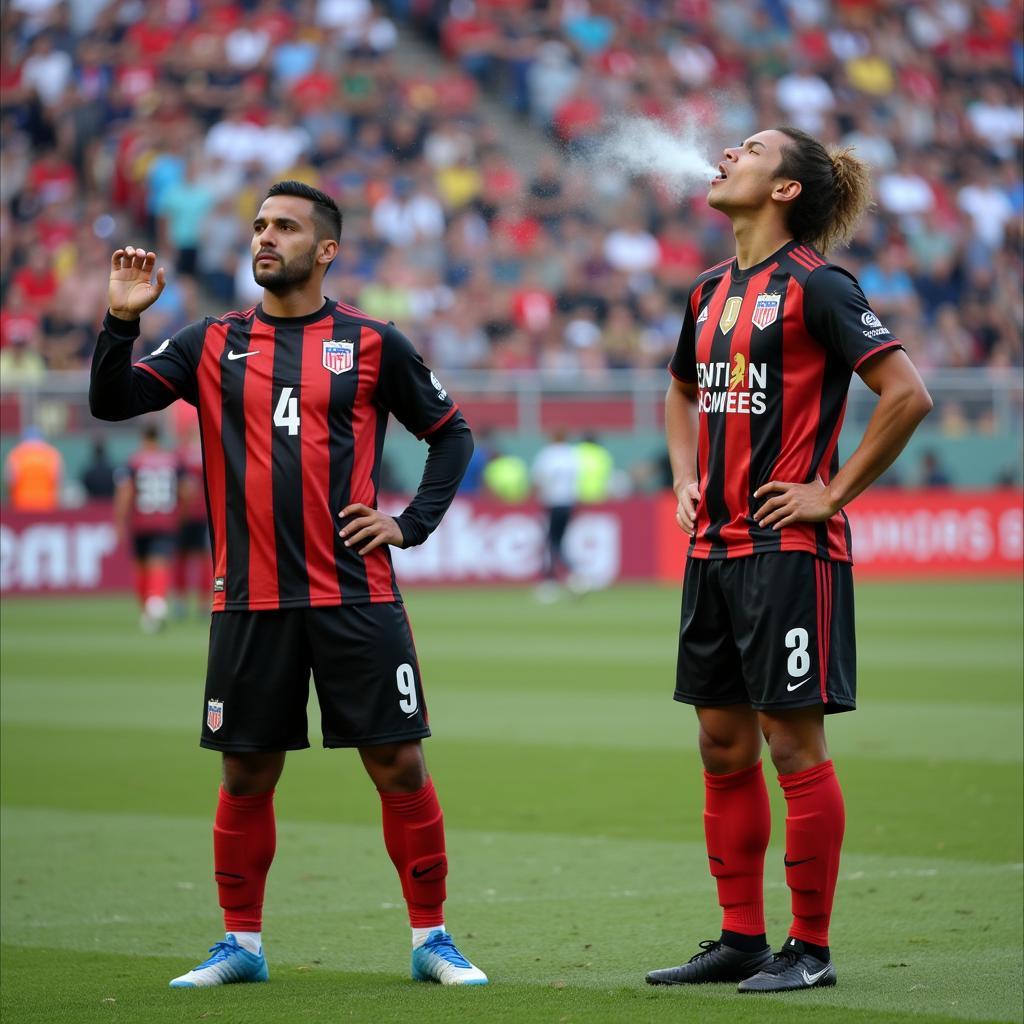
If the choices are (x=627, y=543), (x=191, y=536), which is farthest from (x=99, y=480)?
(x=627, y=543)

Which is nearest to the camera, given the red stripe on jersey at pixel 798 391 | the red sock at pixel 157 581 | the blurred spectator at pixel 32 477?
the red stripe on jersey at pixel 798 391

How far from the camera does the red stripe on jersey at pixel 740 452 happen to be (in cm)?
537

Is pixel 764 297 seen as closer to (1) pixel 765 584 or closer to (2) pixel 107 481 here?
(1) pixel 765 584

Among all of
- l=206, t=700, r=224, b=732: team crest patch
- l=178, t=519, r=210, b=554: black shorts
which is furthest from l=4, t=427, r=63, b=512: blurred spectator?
l=206, t=700, r=224, b=732: team crest patch

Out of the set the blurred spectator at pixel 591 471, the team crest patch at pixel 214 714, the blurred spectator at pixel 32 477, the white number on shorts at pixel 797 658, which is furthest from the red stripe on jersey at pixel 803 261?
the blurred spectator at pixel 591 471

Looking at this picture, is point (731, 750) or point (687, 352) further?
point (687, 352)

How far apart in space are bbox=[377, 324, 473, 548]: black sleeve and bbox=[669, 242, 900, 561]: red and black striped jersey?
79 centimetres

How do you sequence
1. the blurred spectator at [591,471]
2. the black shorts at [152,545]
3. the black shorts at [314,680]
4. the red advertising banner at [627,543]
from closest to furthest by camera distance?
the black shorts at [314,680], the black shorts at [152,545], the red advertising banner at [627,543], the blurred spectator at [591,471]

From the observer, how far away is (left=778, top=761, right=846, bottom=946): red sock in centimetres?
525

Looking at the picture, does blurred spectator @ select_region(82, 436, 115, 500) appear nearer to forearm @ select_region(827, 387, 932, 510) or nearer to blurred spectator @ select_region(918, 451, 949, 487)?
blurred spectator @ select_region(918, 451, 949, 487)

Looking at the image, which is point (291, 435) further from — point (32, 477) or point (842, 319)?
point (32, 477)

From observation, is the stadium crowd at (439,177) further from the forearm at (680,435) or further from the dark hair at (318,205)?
the dark hair at (318,205)

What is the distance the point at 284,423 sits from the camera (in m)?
5.52

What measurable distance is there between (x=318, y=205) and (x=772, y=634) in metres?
1.82
